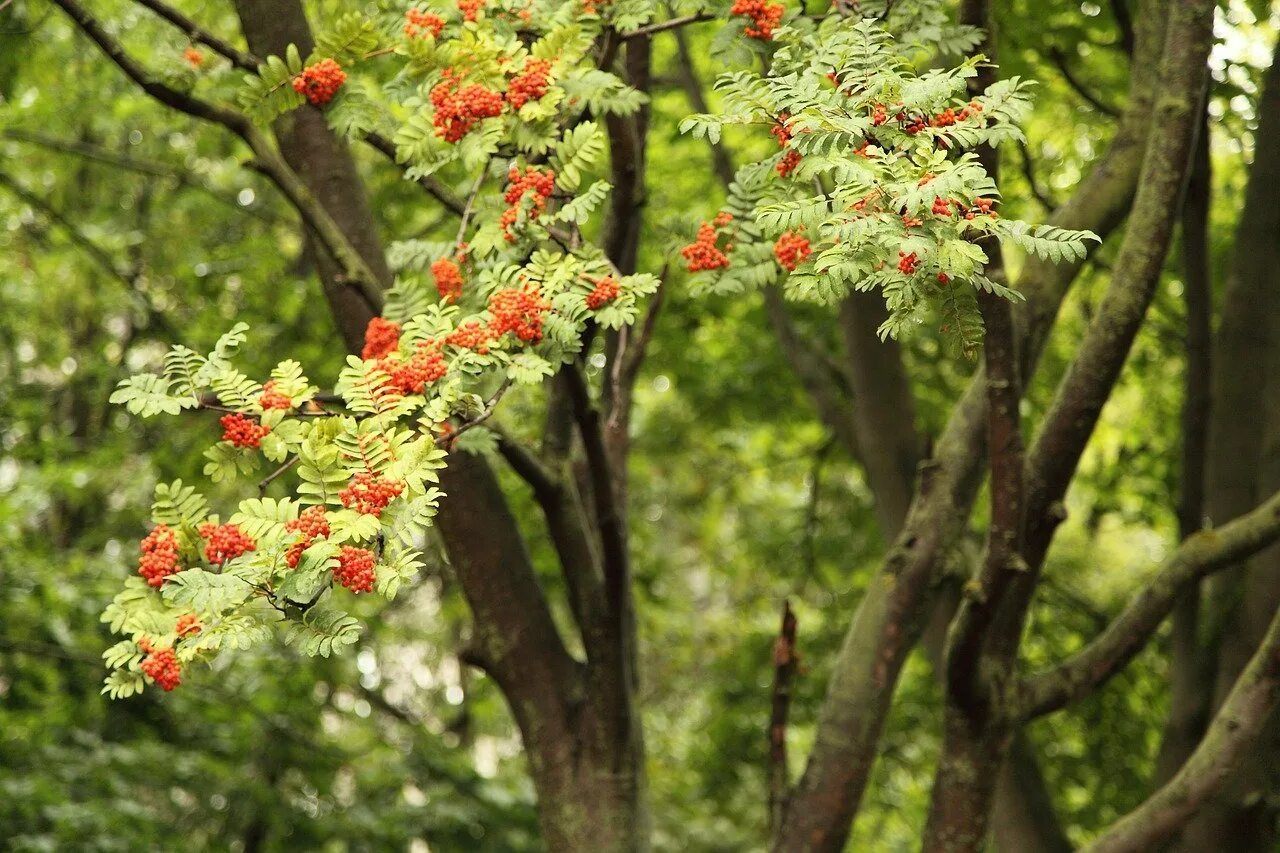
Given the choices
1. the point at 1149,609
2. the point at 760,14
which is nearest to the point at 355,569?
the point at 760,14

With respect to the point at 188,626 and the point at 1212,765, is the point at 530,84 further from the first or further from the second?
the point at 1212,765

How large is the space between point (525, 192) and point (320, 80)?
2.14 ft

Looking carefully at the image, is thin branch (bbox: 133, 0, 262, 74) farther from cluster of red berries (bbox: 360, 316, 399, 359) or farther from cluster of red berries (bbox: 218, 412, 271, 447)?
cluster of red berries (bbox: 218, 412, 271, 447)

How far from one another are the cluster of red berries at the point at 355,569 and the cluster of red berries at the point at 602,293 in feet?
2.53

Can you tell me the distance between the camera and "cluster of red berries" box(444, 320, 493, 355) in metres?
2.45

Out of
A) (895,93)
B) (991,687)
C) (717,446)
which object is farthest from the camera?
(717,446)

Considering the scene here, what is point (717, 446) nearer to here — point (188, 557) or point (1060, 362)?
point (1060, 362)

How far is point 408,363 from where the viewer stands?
7.98 feet

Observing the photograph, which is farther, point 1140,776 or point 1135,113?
point 1140,776

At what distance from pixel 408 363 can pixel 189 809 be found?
5206 millimetres

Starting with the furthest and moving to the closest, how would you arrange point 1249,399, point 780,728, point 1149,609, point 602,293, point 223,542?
point 1249,399
point 780,728
point 1149,609
point 602,293
point 223,542

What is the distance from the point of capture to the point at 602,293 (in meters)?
2.58

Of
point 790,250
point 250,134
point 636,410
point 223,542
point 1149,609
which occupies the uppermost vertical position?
point 250,134

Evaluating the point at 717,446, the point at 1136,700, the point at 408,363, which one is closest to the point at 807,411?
the point at 717,446
